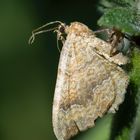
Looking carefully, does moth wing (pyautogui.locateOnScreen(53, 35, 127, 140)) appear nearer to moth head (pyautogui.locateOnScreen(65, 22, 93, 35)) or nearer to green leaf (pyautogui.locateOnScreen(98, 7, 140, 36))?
moth head (pyautogui.locateOnScreen(65, 22, 93, 35))

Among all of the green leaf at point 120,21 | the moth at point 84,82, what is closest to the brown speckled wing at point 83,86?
the moth at point 84,82

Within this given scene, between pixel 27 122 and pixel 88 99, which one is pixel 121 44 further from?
pixel 27 122

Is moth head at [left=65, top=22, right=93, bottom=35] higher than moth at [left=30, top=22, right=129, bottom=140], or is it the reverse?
moth head at [left=65, top=22, right=93, bottom=35]

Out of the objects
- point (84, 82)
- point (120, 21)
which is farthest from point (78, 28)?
point (120, 21)

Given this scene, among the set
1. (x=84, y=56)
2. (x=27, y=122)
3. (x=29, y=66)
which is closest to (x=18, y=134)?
(x=27, y=122)

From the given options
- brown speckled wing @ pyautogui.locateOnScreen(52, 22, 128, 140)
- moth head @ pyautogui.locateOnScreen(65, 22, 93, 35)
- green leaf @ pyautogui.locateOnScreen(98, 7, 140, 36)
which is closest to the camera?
green leaf @ pyautogui.locateOnScreen(98, 7, 140, 36)

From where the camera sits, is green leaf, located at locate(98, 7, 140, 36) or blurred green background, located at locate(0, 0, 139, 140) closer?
green leaf, located at locate(98, 7, 140, 36)

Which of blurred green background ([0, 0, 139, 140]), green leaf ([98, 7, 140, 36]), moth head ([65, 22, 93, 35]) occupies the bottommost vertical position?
blurred green background ([0, 0, 139, 140])

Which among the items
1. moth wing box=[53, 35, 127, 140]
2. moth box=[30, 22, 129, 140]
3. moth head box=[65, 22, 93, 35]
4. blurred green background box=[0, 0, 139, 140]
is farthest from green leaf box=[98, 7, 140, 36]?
blurred green background box=[0, 0, 139, 140]

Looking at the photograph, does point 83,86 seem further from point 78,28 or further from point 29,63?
point 29,63
